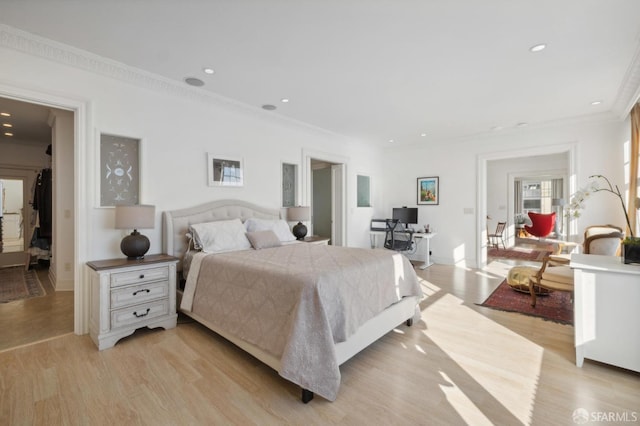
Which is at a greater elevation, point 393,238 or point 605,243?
point 605,243

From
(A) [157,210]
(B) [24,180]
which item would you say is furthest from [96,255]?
(B) [24,180]

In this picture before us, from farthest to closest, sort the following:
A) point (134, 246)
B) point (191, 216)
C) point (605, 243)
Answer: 1. point (191, 216)
2. point (605, 243)
3. point (134, 246)

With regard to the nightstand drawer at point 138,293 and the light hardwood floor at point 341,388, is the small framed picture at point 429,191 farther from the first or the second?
the nightstand drawer at point 138,293

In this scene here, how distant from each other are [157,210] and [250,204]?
1.22 metres

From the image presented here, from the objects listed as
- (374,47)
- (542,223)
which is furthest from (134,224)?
(542,223)

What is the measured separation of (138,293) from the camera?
8.63ft

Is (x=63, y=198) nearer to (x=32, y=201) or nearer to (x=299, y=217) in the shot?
(x=32, y=201)

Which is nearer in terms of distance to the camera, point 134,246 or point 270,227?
point 134,246

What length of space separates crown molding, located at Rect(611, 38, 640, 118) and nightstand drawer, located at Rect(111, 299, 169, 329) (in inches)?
198

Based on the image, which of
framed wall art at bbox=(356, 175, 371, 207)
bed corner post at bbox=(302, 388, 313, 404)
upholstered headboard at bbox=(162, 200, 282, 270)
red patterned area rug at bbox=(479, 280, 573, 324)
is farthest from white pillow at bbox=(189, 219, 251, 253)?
framed wall art at bbox=(356, 175, 371, 207)

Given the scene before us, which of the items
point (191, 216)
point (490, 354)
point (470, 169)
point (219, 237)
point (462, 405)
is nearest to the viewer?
point (462, 405)

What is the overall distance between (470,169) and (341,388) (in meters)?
5.19

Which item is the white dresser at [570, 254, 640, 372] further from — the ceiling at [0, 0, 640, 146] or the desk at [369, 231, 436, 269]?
the desk at [369, 231, 436, 269]

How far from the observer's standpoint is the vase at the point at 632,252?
2.07m
